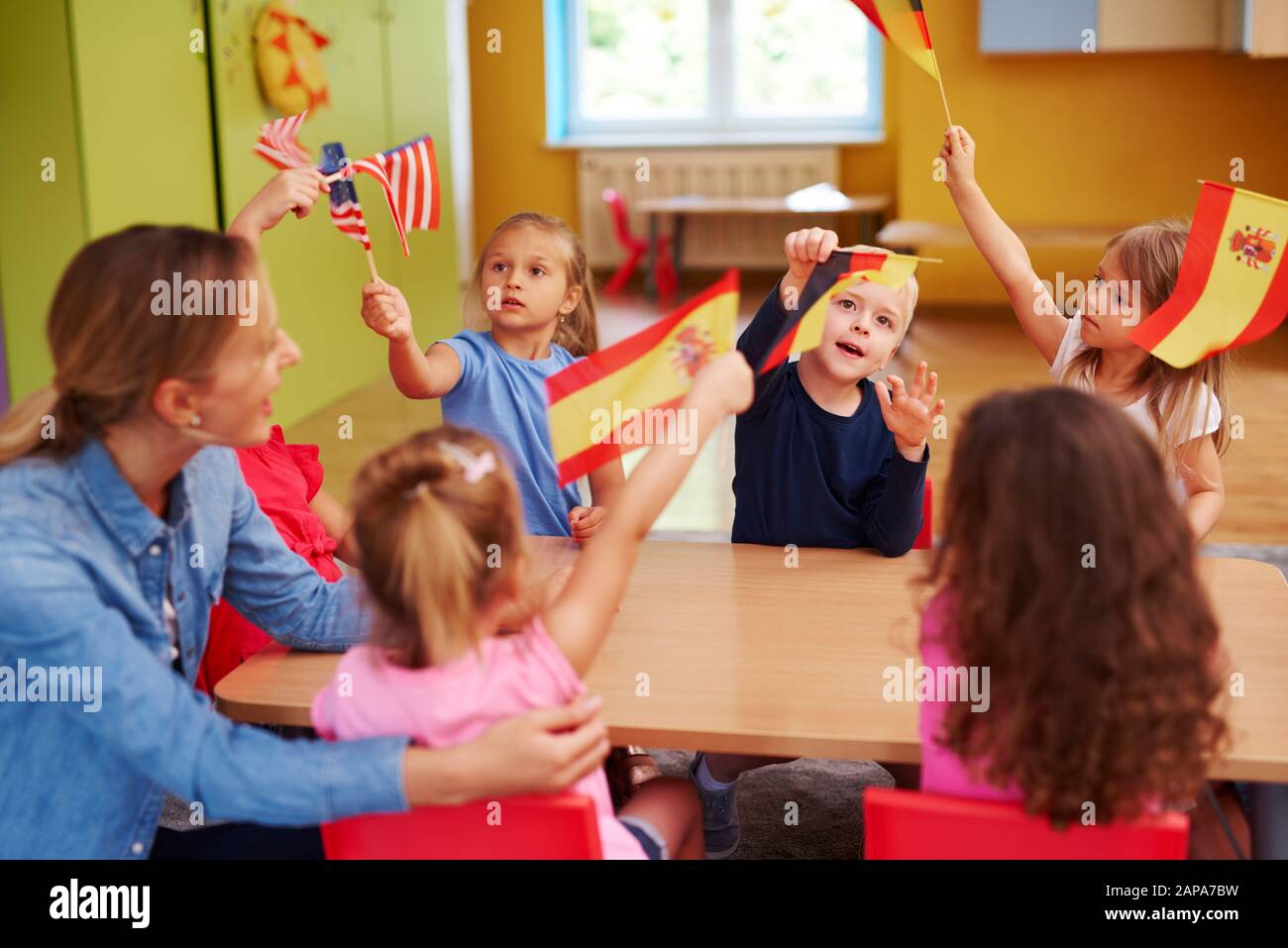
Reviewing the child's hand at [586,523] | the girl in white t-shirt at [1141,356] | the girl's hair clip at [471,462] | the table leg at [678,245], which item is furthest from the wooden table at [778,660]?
the table leg at [678,245]

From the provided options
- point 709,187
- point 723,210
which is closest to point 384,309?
point 723,210

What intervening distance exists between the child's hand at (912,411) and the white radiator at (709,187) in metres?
7.18

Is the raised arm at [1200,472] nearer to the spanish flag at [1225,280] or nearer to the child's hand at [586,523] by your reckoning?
the spanish flag at [1225,280]

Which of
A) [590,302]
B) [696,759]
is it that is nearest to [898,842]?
[696,759]

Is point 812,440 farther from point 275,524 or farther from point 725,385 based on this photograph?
point 275,524

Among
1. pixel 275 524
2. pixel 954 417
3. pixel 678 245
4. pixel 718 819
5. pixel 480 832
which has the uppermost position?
pixel 678 245

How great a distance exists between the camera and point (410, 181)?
91.2 inches

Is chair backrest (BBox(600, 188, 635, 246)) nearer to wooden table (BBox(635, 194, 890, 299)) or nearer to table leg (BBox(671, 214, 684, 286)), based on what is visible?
wooden table (BBox(635, 194, 890, 299))

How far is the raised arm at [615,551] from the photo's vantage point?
142 centimetres

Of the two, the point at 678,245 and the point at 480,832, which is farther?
the point at 678,245

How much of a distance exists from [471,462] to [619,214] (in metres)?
8.04

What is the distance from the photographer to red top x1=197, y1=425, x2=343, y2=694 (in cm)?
211

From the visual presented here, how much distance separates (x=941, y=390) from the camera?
19.8 ft

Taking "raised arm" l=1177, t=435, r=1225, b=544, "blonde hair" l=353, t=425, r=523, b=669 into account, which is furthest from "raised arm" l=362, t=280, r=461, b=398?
"raised arm" l=1177, t=435, r=1225, b=544
